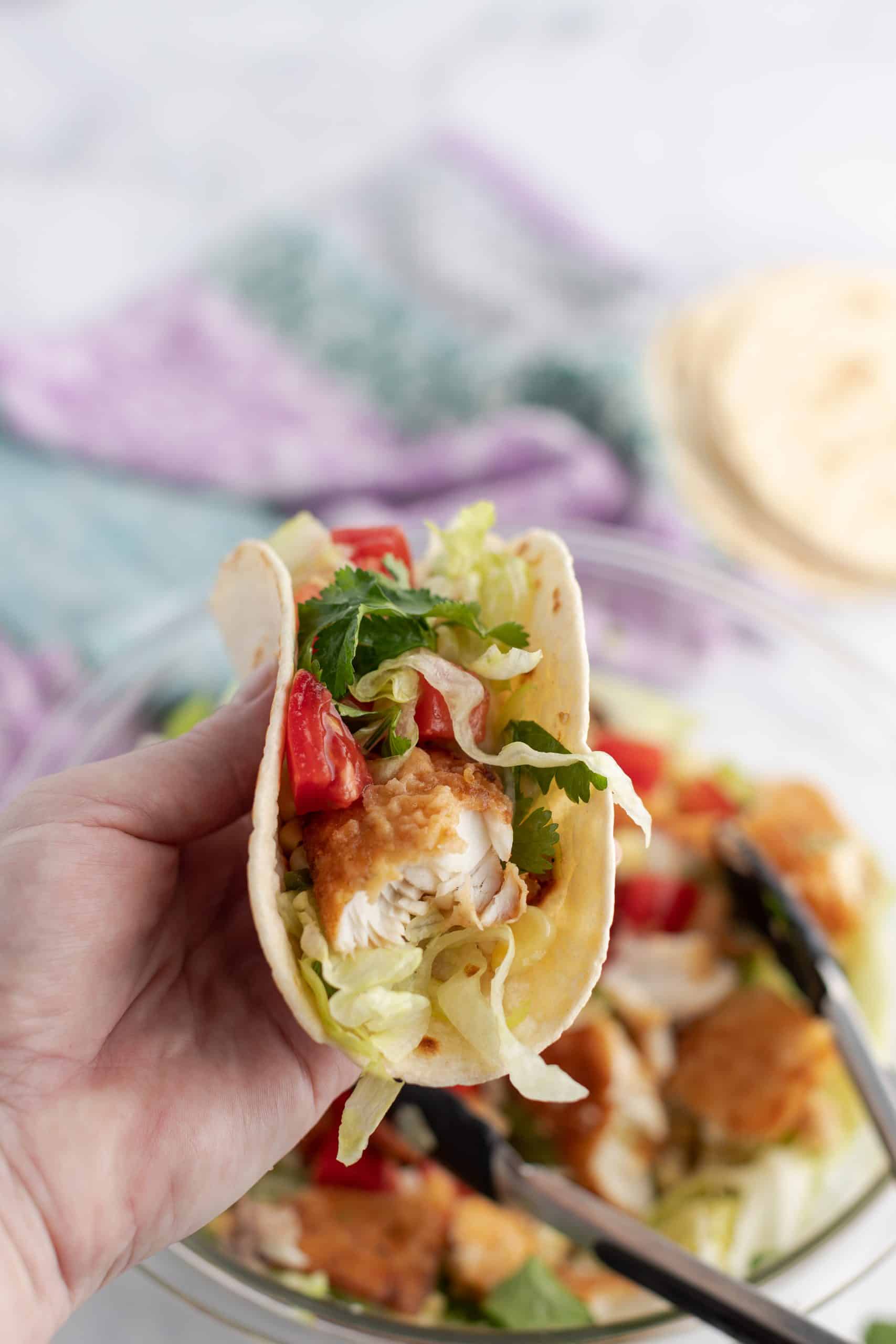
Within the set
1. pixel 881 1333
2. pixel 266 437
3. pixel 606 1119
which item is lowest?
pixel 881 1333

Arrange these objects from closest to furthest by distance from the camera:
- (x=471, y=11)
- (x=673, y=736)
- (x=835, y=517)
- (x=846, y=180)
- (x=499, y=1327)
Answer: (x=499, y=1327)
(x=673, y=736)
(x=835, y=517)
(x=846, y=180)
(x=471, y=11)

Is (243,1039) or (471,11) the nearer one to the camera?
(243,1039)

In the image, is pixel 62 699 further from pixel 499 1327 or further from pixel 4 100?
pixel 4 100

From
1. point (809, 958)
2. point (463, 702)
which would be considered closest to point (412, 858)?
point (463, 702)

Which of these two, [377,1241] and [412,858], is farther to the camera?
[377,1241]

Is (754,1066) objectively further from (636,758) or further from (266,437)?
(266,437)

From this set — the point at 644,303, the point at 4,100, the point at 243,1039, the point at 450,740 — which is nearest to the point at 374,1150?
the point at 243,1039

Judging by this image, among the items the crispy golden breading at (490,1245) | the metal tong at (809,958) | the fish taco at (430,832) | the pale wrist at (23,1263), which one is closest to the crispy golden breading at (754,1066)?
the metal tong at (809,958)

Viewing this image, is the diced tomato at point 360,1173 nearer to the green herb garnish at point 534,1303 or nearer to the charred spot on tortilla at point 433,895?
the green herb garnish at point 534,1303
